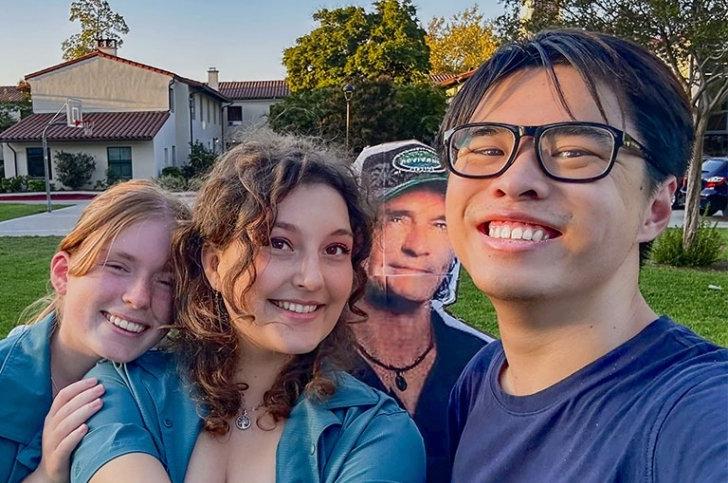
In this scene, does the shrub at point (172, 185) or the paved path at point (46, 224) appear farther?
the paved path at point (46, 224)

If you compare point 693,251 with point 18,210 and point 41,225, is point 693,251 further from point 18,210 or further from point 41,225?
point 18,210

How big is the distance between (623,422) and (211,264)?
104 cm

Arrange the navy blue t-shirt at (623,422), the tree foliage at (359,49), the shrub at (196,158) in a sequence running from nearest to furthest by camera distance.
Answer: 1. the navy blue t-shirt at (623,422)
2. the shrub at (196,158)
3. the tree foliage at (359,49)

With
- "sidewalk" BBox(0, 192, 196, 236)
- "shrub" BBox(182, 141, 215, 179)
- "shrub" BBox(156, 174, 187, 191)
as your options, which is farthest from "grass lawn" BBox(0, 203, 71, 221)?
"shrub" BBox(156, 174, 187, 191)

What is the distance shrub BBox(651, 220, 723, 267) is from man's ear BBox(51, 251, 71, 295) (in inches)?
378

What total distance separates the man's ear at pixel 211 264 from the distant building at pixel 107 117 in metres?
27.5

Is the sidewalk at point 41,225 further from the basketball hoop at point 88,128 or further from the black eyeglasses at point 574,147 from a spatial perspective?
the black eyeglasses at point 574,147

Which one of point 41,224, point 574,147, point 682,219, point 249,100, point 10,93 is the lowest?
point 41,224

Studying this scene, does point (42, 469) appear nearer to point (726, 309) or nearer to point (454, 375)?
point (454, 375)

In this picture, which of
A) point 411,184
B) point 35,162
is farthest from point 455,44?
point 411,184

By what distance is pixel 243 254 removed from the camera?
156 centimetres

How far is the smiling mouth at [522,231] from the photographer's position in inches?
49.1

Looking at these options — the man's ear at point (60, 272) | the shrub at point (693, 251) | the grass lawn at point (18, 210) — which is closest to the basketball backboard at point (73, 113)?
the grass lawn at point (18, 210)

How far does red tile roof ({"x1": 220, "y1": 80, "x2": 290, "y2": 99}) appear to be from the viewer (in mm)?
42938
